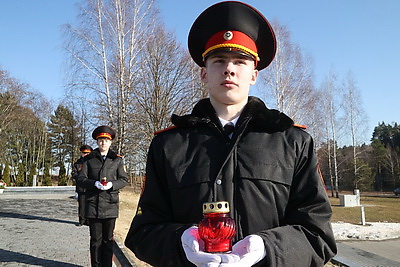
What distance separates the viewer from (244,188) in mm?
1501

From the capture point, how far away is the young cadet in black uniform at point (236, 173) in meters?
1.40

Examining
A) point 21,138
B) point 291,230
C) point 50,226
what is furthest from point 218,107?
point 21,138

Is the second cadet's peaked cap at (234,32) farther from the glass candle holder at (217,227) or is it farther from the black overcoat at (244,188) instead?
the glass candle holder at (217,227)

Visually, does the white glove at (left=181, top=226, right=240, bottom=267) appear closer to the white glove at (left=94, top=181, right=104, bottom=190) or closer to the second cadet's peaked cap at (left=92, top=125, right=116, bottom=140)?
the white glove at (left=94, top=181, right=104, bottom=190)

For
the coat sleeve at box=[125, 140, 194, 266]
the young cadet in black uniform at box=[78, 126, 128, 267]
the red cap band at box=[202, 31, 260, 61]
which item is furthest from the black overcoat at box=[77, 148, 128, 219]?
the red cap band at box=[202, 31, 260, 61]

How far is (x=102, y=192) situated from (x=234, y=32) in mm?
4630

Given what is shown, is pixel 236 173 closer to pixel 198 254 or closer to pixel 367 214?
pixel 198 254

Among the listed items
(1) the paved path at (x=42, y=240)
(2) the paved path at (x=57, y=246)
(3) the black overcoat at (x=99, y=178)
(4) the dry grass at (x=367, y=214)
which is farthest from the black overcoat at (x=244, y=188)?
(4) the dry grass at (x=367, y=214)

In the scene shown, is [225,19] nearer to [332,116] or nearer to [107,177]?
[107,177]

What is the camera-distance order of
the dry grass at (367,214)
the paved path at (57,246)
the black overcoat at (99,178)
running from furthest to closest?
the dry grass at (367,214)
the paved path at (57,246)
the black overcoat at (99,178)

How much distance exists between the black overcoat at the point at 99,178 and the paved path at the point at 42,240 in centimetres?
131

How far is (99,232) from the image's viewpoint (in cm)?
546

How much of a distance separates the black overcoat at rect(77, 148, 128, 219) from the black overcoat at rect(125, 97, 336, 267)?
4097mm

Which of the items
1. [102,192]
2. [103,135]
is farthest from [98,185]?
[103,135]
